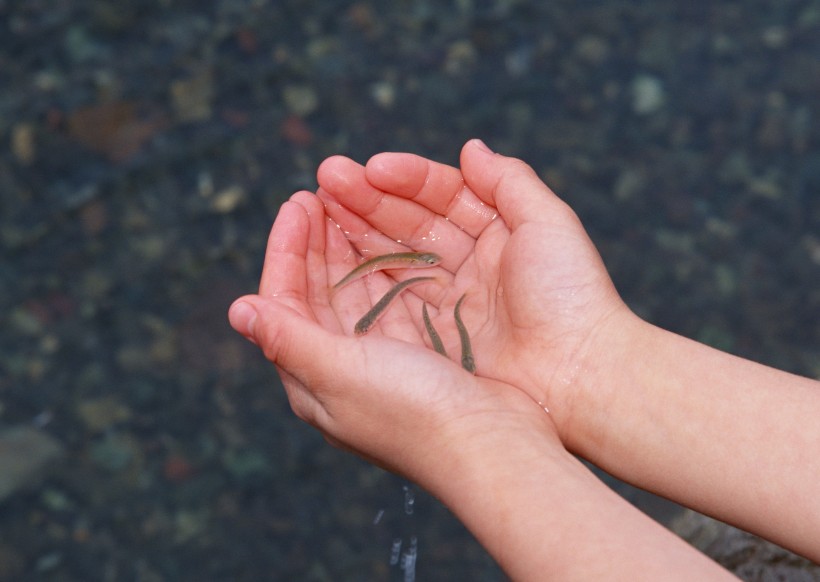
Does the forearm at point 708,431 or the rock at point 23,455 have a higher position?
the forearm at point 708,431

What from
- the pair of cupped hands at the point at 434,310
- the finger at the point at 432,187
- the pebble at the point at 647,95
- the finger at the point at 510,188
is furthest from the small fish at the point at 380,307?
the pebble at the point at 647,95

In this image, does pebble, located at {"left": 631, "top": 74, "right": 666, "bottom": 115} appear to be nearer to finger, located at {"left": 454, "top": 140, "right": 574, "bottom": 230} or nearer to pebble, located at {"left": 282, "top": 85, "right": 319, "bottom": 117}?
pebble, located at {"left": 282, "top": 85, "right": 319, "bottom": 117}

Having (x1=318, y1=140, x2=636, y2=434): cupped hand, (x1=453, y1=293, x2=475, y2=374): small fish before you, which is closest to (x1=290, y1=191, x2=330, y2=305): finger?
(x1=318, y1=140, x2=636, y2=434): cupped hand

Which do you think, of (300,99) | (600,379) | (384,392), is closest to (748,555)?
(600,379)

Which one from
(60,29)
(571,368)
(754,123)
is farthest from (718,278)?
(60,29)

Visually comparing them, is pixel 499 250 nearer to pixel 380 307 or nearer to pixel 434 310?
pixel 434 310

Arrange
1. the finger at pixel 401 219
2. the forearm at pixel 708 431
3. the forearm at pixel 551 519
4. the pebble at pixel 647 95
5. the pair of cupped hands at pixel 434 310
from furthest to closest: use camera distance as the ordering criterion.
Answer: the pebble at pixel 647 95
the finger at pixel 401 219
the pair of cupped hands at pixel 434 310
the forearm at pixel 708 431
the forearm at pixel 551 519

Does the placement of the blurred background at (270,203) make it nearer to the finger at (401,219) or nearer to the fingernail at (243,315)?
the finger at (401,219)
